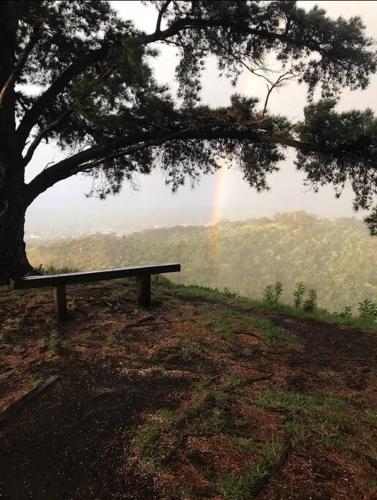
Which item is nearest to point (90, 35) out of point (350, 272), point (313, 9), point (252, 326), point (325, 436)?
point (313, 9)

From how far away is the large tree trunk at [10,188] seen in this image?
9141mm

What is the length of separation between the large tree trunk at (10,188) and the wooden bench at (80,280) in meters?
2.93

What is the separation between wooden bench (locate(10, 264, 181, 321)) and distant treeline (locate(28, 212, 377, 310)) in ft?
253

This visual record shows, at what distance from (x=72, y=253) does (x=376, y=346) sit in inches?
4145

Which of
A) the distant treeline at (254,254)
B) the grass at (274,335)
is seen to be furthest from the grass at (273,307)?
the distant treeline at (254,254)

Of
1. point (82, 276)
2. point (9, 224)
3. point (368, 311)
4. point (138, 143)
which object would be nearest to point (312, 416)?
point (82, 276)

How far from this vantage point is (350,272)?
96188 mm

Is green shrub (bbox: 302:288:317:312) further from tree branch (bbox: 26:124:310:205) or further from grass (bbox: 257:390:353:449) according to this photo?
grass (bbox: 257:390:353:449)

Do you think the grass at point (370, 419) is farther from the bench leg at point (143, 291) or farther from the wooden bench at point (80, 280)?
the bench leg at point (143, 291)

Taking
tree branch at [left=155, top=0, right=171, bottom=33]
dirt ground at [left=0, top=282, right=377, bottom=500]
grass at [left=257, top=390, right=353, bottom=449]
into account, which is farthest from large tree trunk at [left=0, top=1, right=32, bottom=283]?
grass at [left=257, top=390, right=353, bottom=449]

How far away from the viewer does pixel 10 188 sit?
9391 mm

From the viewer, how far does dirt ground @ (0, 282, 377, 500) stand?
3.47 metres

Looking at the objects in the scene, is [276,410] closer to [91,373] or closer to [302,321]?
[91,373]

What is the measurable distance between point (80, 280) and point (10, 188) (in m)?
3.58
